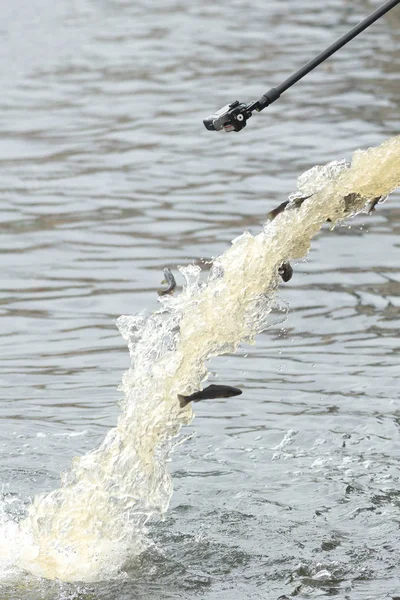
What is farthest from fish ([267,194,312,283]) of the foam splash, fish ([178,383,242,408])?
fish ([178,383,242,408])

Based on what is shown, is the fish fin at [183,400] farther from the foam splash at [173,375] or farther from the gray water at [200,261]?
the gray water at [200,261]

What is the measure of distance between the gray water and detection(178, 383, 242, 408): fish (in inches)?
27.2

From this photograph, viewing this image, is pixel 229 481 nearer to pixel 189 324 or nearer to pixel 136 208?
pixel 189 324

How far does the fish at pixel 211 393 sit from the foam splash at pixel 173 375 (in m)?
0.26

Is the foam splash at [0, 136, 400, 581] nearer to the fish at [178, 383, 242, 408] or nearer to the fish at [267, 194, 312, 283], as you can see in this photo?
the fish at [267, 194, 312, 283]

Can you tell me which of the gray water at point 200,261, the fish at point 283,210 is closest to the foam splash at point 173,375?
the fish at point 283,210

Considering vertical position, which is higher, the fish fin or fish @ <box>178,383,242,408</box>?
fish @ <box>178,383,242,408</box>

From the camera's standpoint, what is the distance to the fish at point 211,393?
187 inches

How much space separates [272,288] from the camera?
5.30 metres

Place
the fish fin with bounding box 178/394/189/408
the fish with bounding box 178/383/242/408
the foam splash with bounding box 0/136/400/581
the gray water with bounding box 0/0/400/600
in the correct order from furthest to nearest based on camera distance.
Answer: the gray water with bounding box 0/0/400/600 < the foam splash with bounding box 0/136/400/581 < the fish fin with bounding box 178/394/189/408 < the fish with bounding box 178/383/242/408

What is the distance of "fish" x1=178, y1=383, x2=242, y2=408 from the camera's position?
4.76 meters

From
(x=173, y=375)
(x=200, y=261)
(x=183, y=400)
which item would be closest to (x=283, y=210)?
(x=173, y=375)

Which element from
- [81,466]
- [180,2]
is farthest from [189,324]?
[180,2]

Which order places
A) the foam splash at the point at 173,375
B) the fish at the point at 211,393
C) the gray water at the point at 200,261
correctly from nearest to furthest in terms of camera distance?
the fish at the point at 211,393 < the foam splash at the point at 173,375 < the gray water at the point at 200,261
